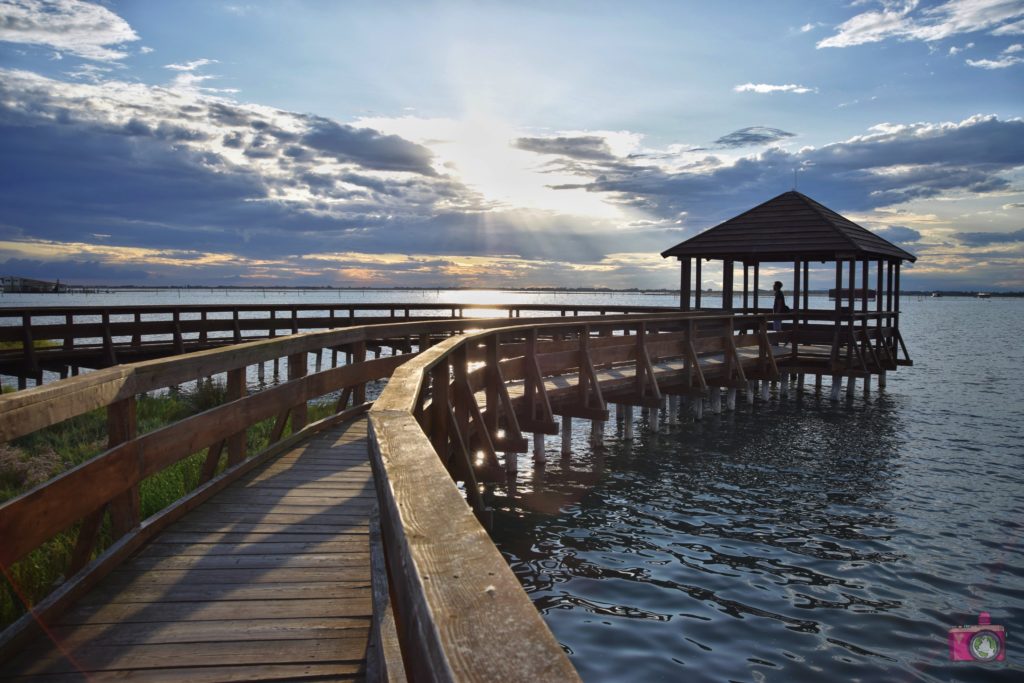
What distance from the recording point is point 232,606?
11.3ft

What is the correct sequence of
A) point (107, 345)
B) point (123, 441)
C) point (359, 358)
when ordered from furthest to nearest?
point (107, 345) → point (359, 358) → point (123, 441)

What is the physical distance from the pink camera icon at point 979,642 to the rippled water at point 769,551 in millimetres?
90

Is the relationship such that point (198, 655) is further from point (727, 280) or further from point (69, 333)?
point (727, 280)

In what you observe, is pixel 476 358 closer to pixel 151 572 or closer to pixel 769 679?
pixel 769 679

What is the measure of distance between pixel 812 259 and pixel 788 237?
3.15 metres

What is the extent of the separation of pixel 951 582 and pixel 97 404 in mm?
7818

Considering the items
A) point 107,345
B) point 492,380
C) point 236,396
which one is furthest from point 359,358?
point 107,345

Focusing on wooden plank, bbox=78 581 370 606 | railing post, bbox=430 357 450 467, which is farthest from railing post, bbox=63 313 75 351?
wooden plank, bbox=78 581 370 606

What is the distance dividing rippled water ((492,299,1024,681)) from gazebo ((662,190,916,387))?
20.0 ft

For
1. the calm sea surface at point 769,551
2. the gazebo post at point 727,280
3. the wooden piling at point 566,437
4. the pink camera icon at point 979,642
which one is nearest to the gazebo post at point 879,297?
the gazebo post at point 727,280

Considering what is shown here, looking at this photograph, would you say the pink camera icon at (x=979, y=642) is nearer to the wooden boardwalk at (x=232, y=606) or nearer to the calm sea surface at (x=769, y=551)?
the calm sea surface at (x=769, y=551)

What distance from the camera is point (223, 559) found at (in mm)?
4070

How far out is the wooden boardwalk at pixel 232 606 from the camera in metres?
2.90

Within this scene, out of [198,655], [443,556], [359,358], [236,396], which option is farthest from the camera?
[359,358]
